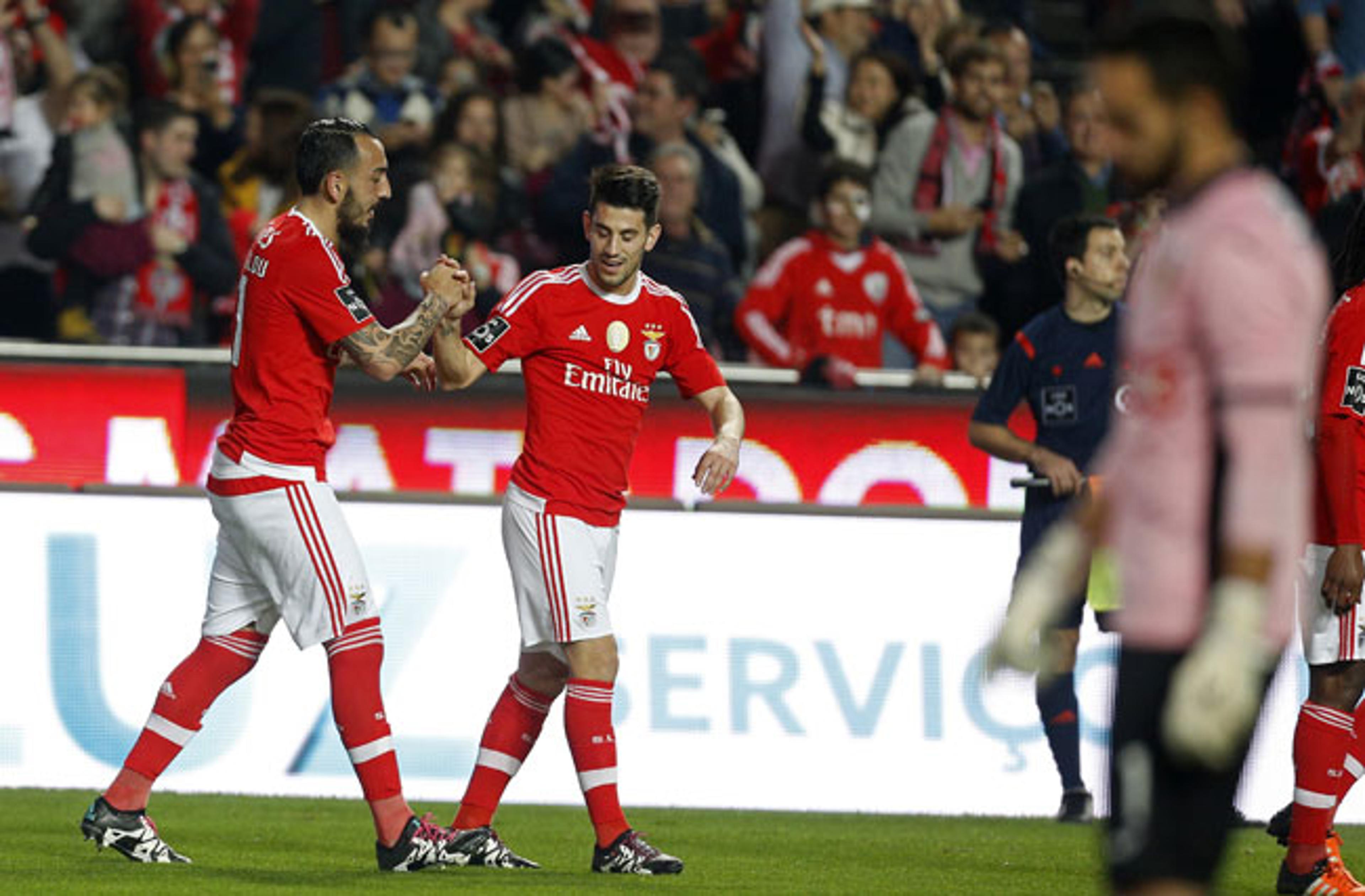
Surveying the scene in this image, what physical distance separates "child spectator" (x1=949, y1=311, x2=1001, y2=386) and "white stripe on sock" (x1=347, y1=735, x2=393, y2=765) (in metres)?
6.35

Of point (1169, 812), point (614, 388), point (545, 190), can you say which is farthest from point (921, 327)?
point (1169, 812)

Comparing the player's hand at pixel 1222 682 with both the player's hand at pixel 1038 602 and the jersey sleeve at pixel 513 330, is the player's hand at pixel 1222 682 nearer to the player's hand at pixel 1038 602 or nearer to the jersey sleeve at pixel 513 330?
the player's hand at pixel 1038 602

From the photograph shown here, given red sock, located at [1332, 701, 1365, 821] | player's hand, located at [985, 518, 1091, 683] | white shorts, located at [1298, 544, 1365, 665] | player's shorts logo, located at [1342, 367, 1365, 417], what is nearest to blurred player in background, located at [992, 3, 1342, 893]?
player's hand, located at [985, 518, 1091, 683]

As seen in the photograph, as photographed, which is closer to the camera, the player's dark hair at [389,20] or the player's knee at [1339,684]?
the player's knee at [1339,684]

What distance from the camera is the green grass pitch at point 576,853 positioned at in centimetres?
805

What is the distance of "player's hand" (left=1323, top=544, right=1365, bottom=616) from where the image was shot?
7758 millimetres

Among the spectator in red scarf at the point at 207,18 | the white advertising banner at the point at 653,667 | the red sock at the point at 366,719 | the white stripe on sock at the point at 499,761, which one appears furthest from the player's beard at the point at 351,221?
the spectator in red scarf at the point at 207,18

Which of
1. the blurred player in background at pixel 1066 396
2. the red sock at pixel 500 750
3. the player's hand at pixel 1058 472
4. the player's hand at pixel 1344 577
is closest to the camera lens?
the player's hand at pixel 1344 577

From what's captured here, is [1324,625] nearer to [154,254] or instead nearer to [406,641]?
[406,641]

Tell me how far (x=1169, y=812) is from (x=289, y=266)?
4513 millimetres

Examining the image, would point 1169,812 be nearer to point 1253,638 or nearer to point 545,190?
point 1253,638

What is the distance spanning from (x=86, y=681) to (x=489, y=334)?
11.9 ft

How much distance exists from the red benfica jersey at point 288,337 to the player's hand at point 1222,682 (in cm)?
441

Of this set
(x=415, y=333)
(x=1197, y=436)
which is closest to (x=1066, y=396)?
(x=415, y=333)
